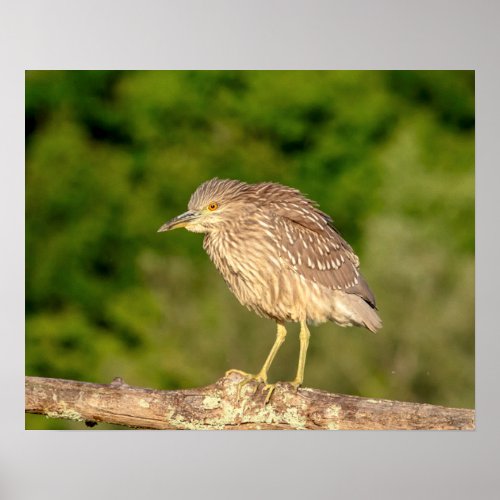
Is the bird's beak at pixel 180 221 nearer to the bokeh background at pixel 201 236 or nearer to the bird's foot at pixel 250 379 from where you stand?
the bokeh background at pixel 201 236

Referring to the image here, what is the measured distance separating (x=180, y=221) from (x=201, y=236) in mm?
654

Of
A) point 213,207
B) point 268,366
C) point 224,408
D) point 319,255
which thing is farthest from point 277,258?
point 224,408

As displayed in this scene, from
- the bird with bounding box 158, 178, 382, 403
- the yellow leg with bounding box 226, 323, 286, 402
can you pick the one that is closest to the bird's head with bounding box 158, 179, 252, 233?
the bird with bounding box 158, 178, 382, 403

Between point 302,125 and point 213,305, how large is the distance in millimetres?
1105

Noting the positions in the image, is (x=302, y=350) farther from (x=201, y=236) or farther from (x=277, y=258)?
(x=201, y=236)

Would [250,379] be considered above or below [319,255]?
below

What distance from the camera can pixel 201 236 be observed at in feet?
27.2

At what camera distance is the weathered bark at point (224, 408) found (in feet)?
24.5

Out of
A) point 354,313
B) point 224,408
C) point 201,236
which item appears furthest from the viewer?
point 201,236

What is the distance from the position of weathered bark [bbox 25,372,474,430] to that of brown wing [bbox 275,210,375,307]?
58 cm

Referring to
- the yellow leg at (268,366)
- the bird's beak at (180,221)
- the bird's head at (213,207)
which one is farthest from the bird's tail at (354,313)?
the bird's beak at (180,221)

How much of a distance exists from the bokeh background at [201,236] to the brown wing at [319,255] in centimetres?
26

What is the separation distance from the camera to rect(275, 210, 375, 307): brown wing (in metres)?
7.64
